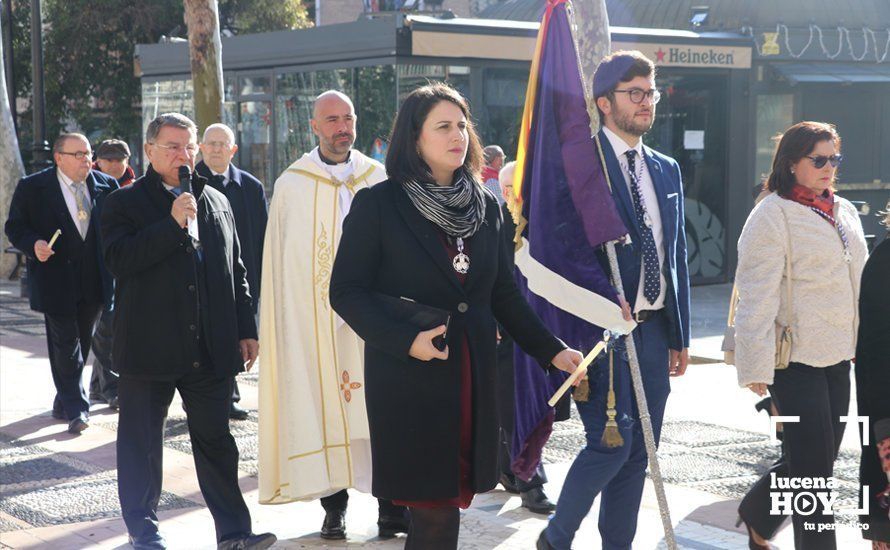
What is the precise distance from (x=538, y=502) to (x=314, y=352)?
4.38ft

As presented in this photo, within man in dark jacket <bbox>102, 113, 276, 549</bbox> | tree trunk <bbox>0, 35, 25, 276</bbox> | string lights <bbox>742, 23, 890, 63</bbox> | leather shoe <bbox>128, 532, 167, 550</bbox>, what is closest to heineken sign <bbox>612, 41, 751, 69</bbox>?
string lights <bbox>742, 23, 890, 63</bbox>

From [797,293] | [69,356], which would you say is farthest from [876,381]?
[69,356]

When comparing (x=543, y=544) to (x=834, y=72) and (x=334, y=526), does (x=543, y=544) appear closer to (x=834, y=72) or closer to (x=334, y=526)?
(x=334, y=526)

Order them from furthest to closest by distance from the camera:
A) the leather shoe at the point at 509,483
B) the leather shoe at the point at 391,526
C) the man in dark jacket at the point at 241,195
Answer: the man in dark jacket at the point at 241,195 < the leather shoe at the point at 509,483 < the leather shoe at the point at 391,526

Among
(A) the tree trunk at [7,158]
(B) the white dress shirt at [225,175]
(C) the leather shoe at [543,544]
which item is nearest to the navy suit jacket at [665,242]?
(C) the leather shoe at [543,544]

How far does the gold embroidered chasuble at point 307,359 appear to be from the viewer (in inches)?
236

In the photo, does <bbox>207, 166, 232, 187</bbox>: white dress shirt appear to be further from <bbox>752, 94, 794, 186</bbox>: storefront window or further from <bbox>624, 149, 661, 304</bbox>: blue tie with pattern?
<bbox>752, 94, 794, 186</bbox>: storefront window

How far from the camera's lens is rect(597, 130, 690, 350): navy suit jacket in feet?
16.4

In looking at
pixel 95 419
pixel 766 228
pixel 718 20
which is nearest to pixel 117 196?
pixel 766 228

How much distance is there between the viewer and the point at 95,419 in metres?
9.16

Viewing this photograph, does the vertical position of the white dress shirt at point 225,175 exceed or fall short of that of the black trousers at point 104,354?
it exceeds it

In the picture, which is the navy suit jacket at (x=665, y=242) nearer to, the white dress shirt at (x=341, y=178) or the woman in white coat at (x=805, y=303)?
the woman in white coat at (x=805, y=303)

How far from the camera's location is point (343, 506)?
19.8ft

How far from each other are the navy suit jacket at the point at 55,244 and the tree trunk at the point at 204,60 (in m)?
3.83
